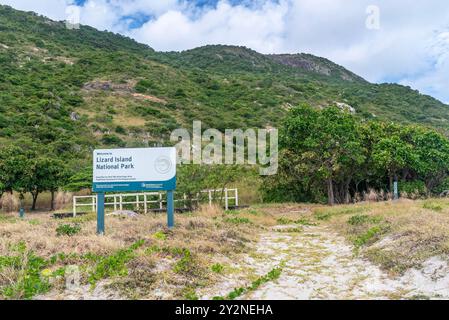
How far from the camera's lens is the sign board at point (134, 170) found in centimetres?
929

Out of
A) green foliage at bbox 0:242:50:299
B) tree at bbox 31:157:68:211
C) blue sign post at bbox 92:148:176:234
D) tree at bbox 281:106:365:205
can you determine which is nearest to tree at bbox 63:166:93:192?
tree at bbox 31:157:68:211

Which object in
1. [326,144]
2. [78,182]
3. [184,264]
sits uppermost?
[326,144]

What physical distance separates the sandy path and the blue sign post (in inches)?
109

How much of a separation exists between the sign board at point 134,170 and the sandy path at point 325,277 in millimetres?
2861

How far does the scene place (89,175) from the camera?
2120 centimetres

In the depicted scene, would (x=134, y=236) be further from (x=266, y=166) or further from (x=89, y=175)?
(x=89, y=175)

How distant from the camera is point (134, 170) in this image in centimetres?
934

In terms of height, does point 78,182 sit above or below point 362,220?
above

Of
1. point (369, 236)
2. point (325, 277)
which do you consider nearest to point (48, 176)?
point (369, 236)

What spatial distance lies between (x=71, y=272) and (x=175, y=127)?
34.7 meters

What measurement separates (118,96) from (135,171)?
39.2m

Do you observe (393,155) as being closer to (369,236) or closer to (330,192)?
(330,192)

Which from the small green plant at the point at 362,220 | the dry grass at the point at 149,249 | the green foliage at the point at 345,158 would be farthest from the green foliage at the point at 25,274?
the green foliage at the point at 345,158
